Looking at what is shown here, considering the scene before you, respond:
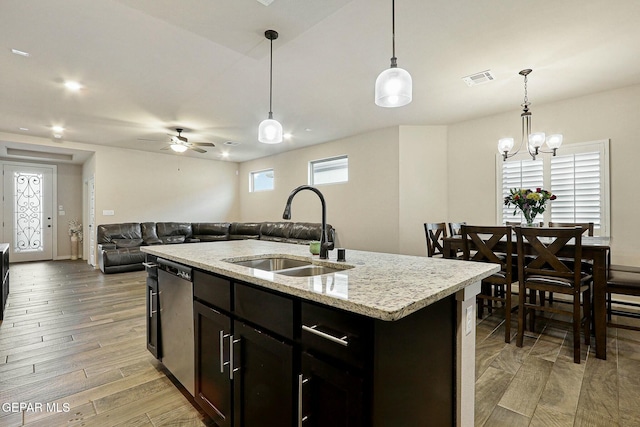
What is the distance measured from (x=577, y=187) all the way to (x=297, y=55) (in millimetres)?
3919

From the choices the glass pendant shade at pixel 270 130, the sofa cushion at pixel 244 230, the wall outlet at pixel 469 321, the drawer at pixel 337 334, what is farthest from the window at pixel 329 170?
the drawer at pixel 337 334

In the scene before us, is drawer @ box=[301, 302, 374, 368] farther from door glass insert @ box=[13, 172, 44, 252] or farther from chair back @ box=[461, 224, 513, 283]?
door glass insert @ box=[13, 172, 44, 252]

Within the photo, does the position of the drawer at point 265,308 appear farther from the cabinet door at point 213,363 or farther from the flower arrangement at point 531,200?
the flower arrangement at point 531,200

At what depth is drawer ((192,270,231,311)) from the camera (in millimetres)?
1529

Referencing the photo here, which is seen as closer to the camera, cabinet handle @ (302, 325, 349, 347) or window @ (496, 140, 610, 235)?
cabinet handle @ (302, 325, 349, 347)

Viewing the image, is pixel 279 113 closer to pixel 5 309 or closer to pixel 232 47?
pixel 232 47

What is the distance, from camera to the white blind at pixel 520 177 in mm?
4223

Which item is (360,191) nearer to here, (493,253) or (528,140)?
(528,140)

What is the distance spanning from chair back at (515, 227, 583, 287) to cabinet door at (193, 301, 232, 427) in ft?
8.17

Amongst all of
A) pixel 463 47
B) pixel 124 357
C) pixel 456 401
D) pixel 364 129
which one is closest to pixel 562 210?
pixel 463 47

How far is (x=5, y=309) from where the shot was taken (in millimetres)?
3654

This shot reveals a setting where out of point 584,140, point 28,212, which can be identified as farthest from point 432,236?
point 28,212

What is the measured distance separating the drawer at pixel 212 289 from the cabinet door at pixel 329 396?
0.59 metres

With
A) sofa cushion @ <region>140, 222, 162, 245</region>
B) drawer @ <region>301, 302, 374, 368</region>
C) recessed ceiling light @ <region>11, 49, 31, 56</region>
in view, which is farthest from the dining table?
sofa cushion @ <region>140, 222, 162, 245</region>
